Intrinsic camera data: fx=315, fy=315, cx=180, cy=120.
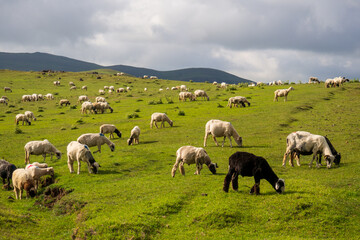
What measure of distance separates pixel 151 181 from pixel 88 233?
18.4ft

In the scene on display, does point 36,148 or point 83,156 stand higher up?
point 83,156

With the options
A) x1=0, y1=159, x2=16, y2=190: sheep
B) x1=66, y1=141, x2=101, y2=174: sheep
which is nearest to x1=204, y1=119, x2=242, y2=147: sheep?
x1=66, y1=141, x2=101, y2=174: sheep

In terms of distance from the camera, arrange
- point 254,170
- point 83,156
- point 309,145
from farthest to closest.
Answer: point 309,145 < point 83,156 < point 254,170

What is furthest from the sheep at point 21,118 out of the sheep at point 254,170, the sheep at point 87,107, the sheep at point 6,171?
the sheep at point 254,170

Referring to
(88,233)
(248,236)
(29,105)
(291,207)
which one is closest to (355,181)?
(291,207)

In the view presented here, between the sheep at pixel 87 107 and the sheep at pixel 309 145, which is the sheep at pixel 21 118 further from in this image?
the sheep at pixel 309 145

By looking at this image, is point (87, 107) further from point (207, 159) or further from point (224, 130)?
point (207, 159)

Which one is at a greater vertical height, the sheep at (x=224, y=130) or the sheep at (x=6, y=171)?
the sheep at (x=224, y=130)

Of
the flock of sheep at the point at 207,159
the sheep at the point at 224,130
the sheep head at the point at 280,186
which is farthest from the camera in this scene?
the sheep at the point at 224,130

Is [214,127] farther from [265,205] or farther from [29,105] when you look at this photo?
[29,105]

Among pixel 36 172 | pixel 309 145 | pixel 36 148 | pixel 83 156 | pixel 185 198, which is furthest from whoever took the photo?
pixel 36 148

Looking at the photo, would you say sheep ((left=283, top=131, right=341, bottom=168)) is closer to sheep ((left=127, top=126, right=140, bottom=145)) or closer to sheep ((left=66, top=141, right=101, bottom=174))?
sheep ((left=66, top=141, right=101, bottom=174))

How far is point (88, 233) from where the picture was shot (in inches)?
495

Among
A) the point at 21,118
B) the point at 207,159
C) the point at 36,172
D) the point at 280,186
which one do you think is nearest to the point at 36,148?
the point at 36,172
